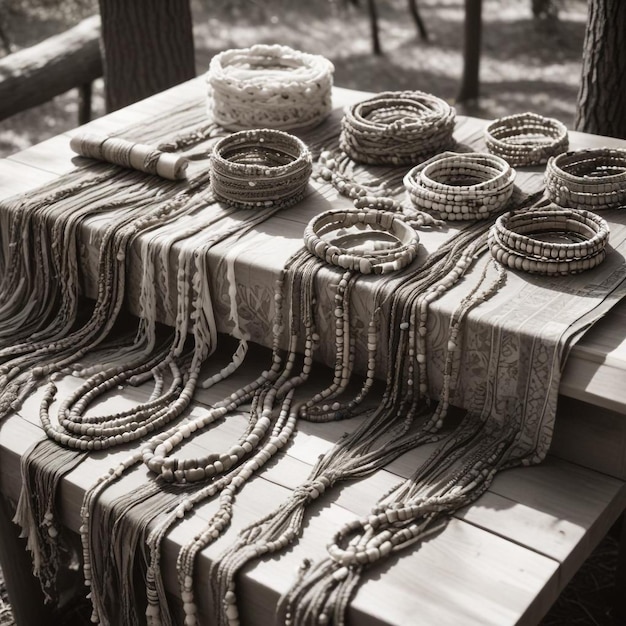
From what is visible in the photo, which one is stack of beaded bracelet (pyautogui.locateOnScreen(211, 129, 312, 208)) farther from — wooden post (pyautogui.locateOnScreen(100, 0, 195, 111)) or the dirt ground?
the dirt ground

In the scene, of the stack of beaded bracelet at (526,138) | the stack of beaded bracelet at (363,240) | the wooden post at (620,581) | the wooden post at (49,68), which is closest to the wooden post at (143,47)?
the wooden post at (49,68)

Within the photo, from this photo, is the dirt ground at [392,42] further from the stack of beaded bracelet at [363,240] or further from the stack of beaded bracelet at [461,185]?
the stack of beaded bracelet at [363,240]

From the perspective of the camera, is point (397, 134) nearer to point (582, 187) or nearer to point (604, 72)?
point (582, 187)

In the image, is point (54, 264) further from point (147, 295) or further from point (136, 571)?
point (136, 571)

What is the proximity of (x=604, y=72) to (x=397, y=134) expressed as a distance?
889 millimetres

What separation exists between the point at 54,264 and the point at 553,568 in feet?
4.57

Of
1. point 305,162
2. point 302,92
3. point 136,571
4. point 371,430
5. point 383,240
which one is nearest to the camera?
point 136,571

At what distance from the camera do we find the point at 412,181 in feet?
7.04

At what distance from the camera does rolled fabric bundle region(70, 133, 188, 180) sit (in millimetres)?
2332

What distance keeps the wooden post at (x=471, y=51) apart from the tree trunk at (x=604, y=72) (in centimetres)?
202

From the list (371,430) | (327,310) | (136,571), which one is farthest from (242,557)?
(327,310)

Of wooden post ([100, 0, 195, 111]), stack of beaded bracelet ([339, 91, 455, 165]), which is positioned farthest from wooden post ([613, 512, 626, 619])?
wooden post ([100, 0, 195, 111])

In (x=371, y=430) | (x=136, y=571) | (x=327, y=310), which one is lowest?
(x=136, y=571)

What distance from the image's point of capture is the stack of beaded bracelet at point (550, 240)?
1.82 m
